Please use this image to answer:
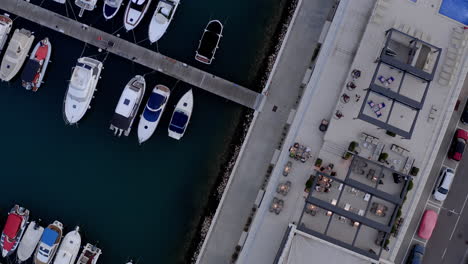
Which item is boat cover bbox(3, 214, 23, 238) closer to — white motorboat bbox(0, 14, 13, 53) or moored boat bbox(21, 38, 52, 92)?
moored boat bbox(21, 38, 52, 92)

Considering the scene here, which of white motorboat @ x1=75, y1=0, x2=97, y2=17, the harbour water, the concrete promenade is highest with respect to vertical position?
white motorboat @ x1=75, y1=0, x2=97, y2=17

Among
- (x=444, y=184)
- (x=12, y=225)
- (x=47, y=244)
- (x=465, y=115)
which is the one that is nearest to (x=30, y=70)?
(x=12, y=225)

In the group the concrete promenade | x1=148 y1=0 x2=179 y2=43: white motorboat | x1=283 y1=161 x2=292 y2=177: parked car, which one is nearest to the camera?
x1=283 y1=161 x2=292 y2=177: parked car

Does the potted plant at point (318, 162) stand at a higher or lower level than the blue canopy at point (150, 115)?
higher

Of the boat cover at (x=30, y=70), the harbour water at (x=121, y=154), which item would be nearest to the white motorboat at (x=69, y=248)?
the harbour water at (x=121, y=154)

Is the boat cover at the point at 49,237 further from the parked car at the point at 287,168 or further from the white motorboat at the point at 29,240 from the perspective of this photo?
the parked car at the point at 287,168

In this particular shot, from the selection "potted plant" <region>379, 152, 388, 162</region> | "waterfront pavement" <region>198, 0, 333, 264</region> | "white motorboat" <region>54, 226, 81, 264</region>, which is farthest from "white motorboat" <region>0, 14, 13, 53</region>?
"potted plant" <region>379, 152, 388, 162</region>

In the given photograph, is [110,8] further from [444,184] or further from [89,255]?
[444,184]
